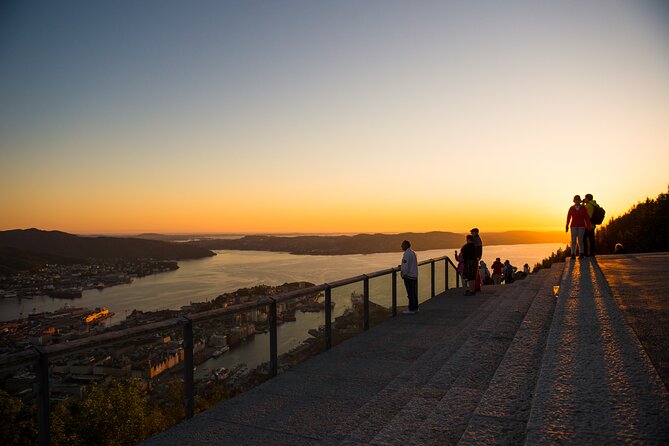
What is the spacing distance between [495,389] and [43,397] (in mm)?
3192

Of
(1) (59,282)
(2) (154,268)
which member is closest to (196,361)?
(1) (59,282)

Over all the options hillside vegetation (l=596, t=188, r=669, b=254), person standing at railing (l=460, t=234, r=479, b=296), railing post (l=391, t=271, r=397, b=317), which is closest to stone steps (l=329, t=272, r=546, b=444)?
railing post (l=391, t=271, r=397, b=317)

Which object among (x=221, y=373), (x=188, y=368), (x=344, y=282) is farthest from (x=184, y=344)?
(x=344, y=282)

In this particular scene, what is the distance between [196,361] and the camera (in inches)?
154

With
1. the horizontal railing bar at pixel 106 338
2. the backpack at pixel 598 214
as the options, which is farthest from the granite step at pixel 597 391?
the backpack at pixel 598 214

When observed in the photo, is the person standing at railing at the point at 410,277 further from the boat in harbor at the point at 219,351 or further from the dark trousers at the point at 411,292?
the boat in harbor at the point at 219,351

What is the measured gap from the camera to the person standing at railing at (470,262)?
10.8 m

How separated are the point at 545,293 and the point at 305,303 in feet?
13.7

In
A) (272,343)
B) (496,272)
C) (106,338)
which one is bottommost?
(496,272)

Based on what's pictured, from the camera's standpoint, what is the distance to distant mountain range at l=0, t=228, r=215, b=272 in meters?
43.7

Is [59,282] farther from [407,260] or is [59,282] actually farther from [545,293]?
[545,293]

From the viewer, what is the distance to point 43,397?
9.29 ft

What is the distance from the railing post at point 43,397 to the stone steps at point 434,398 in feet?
6.66

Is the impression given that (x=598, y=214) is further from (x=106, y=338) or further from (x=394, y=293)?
(x=106, y=338)
